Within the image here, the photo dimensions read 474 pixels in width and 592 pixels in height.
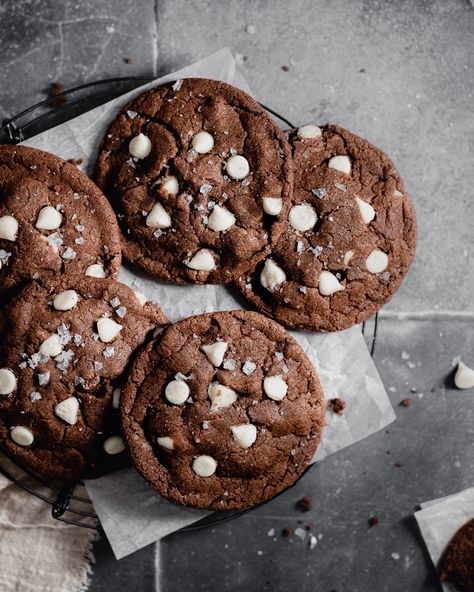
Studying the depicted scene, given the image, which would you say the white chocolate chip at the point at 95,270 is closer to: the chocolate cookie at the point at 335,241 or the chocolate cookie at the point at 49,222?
the chocolate cookie at the point at 49,222

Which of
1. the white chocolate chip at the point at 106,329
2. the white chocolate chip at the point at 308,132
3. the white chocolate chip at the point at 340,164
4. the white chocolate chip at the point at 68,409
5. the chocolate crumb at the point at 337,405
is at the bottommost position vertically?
the chocolate crumb at the point at 337,405

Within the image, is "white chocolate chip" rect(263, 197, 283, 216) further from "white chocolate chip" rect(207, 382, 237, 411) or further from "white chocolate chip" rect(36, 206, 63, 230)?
"white chocolate chip" rect(36, 206, 63, 230)

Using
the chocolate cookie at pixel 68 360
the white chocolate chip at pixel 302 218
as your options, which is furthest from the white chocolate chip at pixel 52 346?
the white chocolate chip at pixel 302 218

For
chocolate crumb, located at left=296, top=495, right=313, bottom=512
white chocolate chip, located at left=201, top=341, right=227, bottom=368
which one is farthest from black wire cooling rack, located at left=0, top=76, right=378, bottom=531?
white chocolate chip, located at left=201, top=341, right=227, bottom=368

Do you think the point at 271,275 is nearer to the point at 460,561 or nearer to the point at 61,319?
the point at 61,319

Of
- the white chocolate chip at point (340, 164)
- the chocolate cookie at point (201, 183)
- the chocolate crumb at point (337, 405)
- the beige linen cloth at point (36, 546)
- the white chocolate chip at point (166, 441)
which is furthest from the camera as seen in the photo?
the beige linen cloth at point (36, 546)
